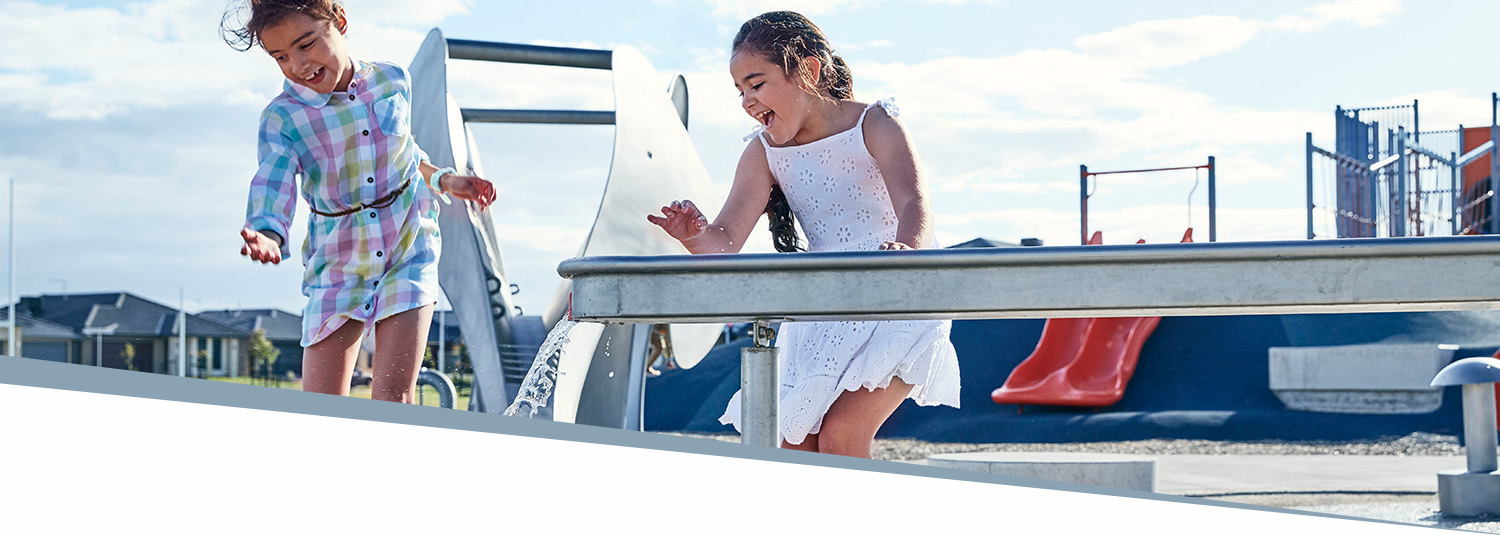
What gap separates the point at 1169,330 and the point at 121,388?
13.7 m

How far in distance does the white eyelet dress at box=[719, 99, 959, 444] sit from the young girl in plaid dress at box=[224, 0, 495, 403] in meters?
0.68

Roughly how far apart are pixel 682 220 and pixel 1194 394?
38.4 ft

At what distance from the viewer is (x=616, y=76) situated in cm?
648

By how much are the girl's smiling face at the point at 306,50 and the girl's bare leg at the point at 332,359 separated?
0.50m

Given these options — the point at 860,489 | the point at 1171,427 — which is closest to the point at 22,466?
the point at 860,489

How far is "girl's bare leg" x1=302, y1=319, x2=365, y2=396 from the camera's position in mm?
2682

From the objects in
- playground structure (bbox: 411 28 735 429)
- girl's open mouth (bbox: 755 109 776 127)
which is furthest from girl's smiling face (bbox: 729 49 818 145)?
playground structure (bbox: 411 28 735 429)

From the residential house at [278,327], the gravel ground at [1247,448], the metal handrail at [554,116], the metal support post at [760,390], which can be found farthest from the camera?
the gravel ground at [1247,448]

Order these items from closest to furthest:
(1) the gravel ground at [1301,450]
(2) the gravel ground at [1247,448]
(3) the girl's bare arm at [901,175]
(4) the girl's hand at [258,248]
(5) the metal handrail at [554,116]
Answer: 1. (4) the girl's hand at [258,248]
2. (3) the girl's bare arm at [901,175]
3. (1) the gravel ground at [1301,450]
4. (5) the metal handrail at [554,116]
5. (2) the gravel ground at [1247,448]

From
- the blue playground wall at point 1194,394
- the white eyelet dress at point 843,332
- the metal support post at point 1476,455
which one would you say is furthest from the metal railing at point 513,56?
the blue playground wall at point 1194,394

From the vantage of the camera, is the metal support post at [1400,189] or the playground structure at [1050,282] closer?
the playground structure at [1050,282]

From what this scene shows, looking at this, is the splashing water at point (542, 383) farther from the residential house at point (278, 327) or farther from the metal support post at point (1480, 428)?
the metal support post at point (1480, 428)

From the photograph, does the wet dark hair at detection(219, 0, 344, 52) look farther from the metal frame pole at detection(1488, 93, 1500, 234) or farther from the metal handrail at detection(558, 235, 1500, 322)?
the metal frame pole at detection(1488, 93, 1500, 234)

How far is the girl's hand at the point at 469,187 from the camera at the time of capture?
2.61 meters
